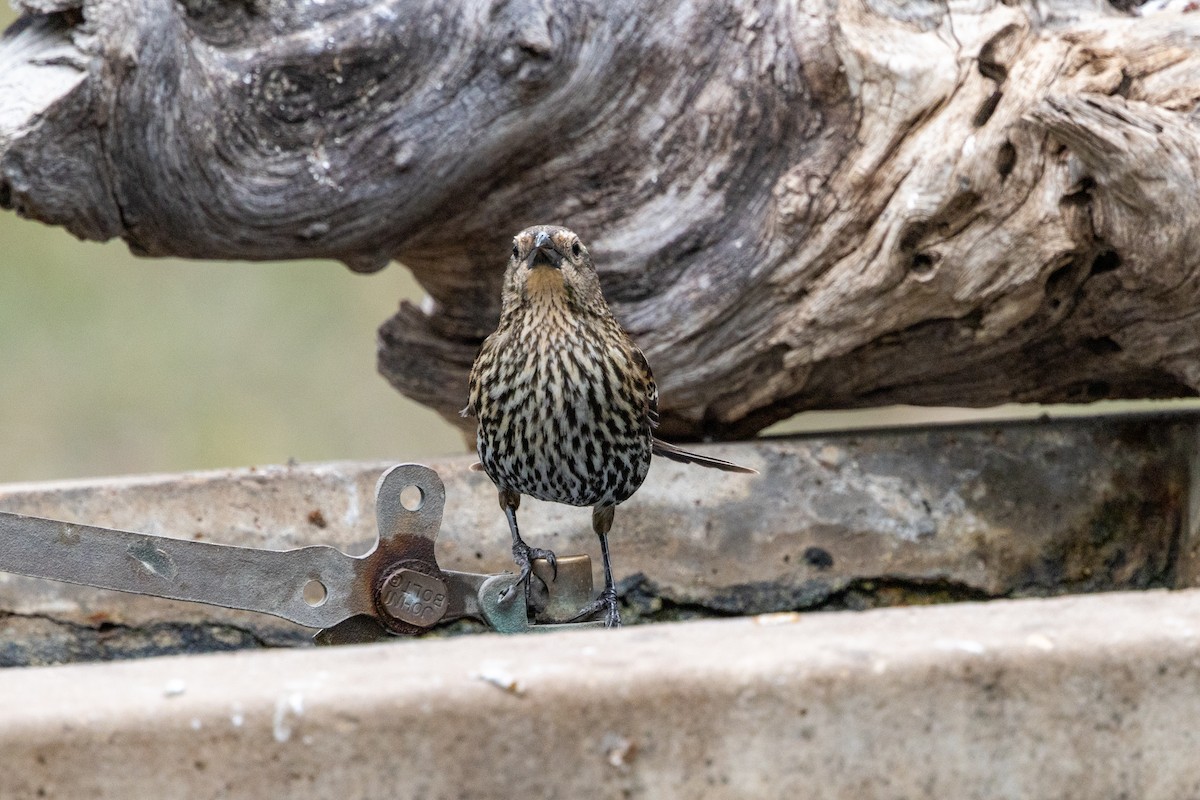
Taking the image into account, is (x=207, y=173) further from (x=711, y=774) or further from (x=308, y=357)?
(x=308, y=357)

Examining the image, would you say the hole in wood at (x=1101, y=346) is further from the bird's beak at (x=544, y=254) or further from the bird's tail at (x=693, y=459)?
the bird's beak at (x=544, y=254)

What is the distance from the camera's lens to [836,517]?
3348 mm

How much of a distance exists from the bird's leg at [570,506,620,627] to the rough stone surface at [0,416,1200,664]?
0.56ft

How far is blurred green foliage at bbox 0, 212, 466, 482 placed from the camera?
791cm

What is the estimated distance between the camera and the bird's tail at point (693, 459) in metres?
3.20

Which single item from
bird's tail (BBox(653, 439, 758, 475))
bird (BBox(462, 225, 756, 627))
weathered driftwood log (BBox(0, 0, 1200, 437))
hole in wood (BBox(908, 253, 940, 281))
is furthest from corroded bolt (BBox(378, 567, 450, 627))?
hole in wood (BBox(908, 253, 940, 281))

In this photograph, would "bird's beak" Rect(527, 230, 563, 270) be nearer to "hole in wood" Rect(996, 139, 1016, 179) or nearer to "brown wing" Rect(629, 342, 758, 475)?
"brown wing" Rect(629, 342, 758, 475)

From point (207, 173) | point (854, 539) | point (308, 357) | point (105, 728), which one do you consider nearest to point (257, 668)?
point (105, 728)

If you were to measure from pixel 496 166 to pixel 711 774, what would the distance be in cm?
207

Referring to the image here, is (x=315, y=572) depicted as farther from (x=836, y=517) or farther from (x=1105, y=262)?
(x=1105, y=262)

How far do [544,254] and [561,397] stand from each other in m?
0.29

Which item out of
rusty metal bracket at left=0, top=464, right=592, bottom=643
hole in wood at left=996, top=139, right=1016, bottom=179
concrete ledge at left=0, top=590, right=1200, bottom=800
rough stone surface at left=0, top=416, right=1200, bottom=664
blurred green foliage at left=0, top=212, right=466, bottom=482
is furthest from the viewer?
blurred green foliage at left=0, top=212, right=466, bottom=482

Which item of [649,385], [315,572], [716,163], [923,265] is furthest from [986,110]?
[315,572]

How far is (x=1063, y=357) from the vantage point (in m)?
3.47
